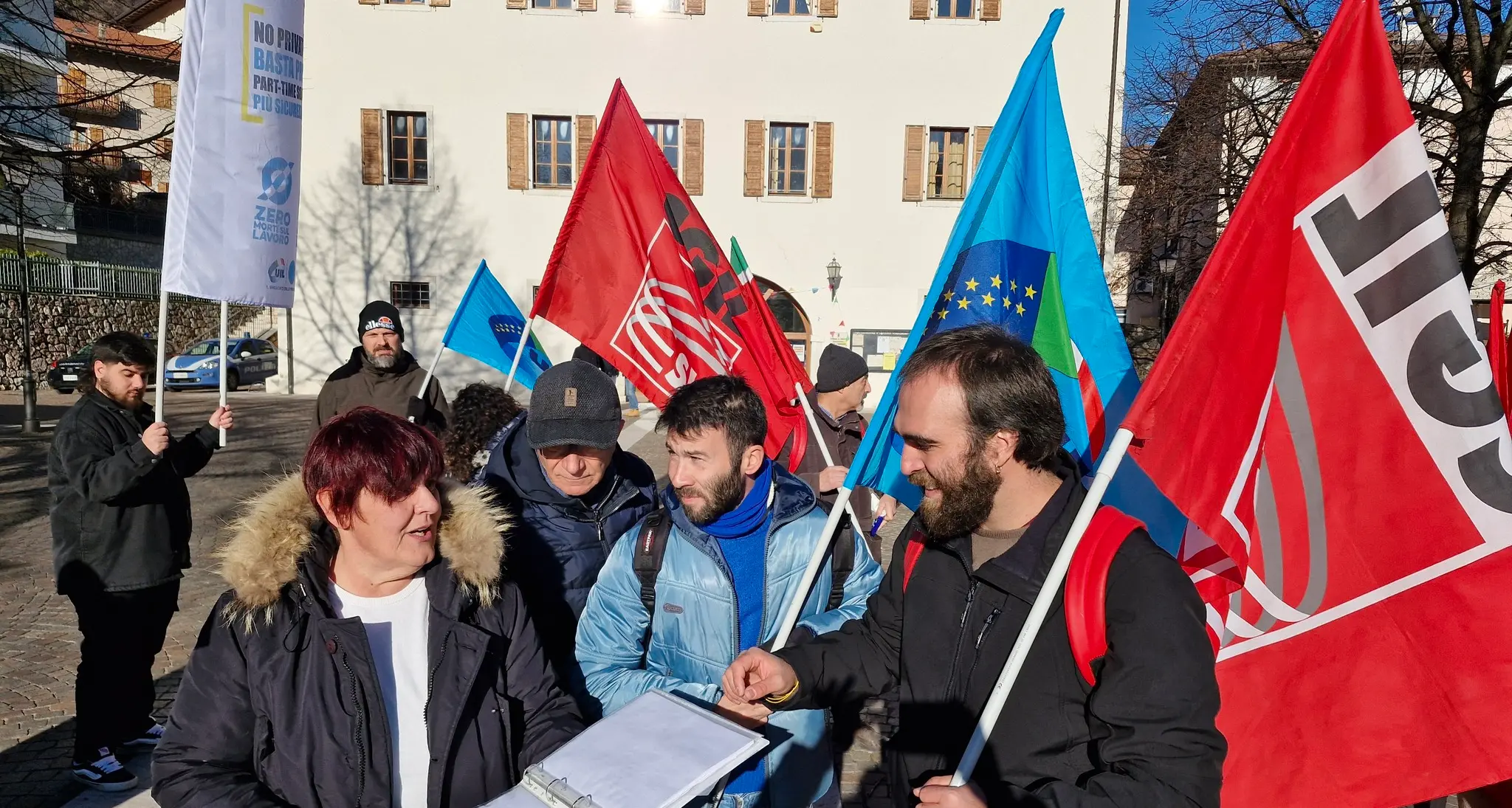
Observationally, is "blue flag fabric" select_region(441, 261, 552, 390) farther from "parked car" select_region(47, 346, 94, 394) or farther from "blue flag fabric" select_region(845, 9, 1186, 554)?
"parked car" select_region(47, 346, 94, 394)


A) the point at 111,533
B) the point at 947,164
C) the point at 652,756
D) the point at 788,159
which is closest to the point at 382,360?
the point at 111,533

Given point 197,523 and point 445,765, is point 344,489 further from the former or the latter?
point 197,523

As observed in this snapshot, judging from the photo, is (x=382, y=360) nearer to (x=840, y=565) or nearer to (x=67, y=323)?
(x=840, y=565)

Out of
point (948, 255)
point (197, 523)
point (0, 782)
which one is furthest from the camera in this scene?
point (197, 523)

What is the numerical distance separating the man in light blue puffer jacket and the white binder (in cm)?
62

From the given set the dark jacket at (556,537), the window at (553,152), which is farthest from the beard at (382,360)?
the window at (553,152)

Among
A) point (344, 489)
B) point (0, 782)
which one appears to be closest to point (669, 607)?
point (344, 489)

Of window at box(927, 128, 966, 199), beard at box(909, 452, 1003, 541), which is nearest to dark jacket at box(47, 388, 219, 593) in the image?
beard at box(909, 452, 1003, 541)

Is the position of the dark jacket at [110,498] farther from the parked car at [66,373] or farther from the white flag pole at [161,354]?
the parked car at [66,373]

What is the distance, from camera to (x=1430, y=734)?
185 centimetres

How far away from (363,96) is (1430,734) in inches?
902

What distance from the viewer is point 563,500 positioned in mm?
2721

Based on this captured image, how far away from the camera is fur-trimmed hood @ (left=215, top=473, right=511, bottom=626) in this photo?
1.82 m

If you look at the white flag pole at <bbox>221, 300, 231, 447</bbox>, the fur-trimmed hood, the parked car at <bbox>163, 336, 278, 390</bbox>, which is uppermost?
the white flag pole at <bbox>221, 300, 231, 447</bbox>
